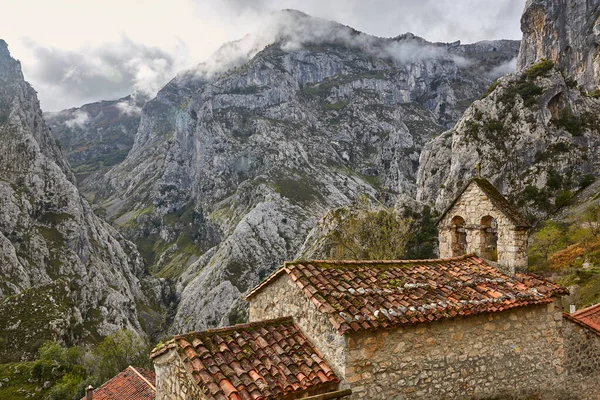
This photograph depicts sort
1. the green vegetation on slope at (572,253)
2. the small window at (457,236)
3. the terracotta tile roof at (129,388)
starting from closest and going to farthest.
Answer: the small window at (457,236)
the terracotta tile roof at (129,388)
the green vegetation on slope at (572,253)

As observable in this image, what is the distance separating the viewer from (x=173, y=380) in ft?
24.4

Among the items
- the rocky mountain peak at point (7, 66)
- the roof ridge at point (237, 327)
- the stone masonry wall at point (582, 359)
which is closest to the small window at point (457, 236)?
the stone masonry wall at point (582, 359)

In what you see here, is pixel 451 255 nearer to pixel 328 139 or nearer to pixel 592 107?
pixel 592 107

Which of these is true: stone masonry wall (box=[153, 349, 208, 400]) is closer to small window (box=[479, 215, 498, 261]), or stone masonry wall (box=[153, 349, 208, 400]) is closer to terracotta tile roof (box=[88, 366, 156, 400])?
small window (box=[479, 215, 498, 261])

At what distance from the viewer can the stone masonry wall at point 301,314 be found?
725cm

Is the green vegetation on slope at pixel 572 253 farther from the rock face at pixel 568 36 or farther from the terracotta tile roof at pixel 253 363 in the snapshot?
the rock face at pixel 568 36

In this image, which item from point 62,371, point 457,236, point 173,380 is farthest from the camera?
point 62,371

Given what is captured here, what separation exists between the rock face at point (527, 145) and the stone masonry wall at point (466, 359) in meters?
52.7

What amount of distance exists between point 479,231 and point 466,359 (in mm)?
4315

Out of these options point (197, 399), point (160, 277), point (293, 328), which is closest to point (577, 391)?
point (293, 328)

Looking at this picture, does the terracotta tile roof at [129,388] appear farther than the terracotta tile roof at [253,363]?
Yes

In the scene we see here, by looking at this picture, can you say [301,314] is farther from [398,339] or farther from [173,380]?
[173,380]

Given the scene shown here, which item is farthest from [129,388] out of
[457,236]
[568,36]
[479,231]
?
Result: [568,36]

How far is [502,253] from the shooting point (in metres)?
11.0
